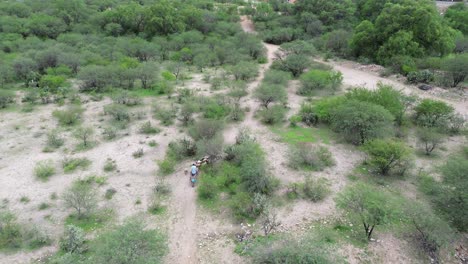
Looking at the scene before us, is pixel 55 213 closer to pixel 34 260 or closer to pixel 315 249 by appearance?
pixel 34 260

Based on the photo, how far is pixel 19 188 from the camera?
19.7 metres

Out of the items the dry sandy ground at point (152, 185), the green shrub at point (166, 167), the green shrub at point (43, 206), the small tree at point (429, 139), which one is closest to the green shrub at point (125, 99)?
the dry sandy ground at point (152, 185)

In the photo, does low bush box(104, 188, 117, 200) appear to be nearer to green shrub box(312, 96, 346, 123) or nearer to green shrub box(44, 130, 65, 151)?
green shrub box(44, 130, 65, 151)

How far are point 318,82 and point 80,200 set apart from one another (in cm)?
2708

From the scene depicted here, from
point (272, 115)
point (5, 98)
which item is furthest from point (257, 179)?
point (5, 98)

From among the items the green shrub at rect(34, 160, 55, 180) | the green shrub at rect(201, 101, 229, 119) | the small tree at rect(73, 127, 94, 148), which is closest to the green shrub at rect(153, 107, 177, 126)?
the green shrub at rect(201, 101, 229, 119)

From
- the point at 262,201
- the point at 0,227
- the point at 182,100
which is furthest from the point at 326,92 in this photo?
the point at 0,227

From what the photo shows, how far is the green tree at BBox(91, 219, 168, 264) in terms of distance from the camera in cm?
1245

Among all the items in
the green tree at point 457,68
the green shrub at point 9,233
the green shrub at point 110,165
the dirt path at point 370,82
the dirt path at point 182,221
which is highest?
the green tree at point 457,68

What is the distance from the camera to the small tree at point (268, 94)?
30.4m

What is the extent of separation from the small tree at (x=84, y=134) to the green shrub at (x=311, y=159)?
16428mm

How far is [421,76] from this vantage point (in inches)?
1438

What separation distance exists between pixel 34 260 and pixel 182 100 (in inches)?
803

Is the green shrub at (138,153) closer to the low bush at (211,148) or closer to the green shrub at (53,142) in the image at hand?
the low bush at (211,148)
